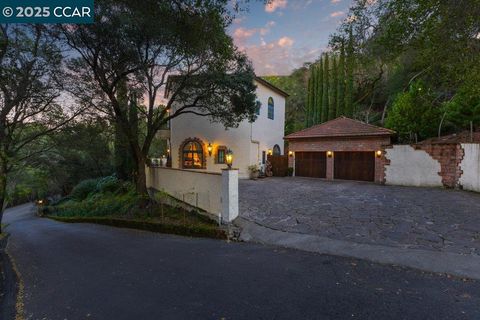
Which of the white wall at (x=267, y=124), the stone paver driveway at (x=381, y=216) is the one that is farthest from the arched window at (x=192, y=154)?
the stone paver driveway at (x=381, y=216)

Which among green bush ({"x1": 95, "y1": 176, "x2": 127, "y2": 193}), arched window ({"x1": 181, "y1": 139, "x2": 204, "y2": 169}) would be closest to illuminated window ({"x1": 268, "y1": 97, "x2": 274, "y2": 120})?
arched window ({"x1": 181, "y1": 139, "x2": 204, "y2": 169})

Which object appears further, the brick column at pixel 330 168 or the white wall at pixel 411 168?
the brick column at pixel 330 168

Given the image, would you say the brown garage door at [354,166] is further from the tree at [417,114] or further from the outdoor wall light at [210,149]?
the outdoor wall light at [210,149]

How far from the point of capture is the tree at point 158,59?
686cm

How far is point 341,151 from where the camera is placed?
17328mm

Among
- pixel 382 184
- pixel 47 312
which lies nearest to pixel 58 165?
pixel 47 312

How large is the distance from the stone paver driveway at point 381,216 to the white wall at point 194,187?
1156 mm

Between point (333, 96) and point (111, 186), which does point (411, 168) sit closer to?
point (333, 96)

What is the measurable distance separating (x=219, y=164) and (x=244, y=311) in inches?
582

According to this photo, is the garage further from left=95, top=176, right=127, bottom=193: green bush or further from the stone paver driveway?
left=95, top=176, right=127, bottom=193: green bush

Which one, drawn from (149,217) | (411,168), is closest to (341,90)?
(411,168)

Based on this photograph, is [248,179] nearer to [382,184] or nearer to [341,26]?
[382,184]

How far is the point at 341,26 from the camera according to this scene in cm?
1195

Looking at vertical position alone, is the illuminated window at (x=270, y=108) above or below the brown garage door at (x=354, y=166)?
above
